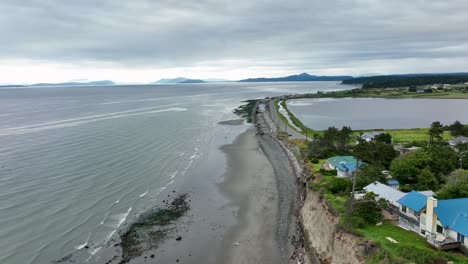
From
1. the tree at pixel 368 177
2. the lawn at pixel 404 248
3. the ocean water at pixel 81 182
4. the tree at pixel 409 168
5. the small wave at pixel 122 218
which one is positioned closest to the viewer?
the lawn at pixel 404 248

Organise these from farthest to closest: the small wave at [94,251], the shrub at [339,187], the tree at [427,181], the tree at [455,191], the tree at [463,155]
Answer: the tree at [463,155]
the tree at [427,181]
the shrub at [339,187]
the small wave at [94,251]
the tree at [455,191]

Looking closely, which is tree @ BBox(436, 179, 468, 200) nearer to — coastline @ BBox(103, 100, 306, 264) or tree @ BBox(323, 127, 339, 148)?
coastline @ BBox(103, 100, 306, 264)

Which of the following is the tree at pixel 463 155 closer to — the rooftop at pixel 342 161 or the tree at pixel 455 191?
the rooftop at pixel 342 161

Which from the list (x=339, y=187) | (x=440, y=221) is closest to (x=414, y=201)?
(x=440, y=221)

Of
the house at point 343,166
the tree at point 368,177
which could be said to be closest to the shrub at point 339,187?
the tree at point 368,177

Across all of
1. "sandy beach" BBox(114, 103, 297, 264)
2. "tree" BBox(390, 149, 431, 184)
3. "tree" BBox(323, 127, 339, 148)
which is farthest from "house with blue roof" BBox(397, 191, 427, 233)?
"tree" BBox(323, 127, 339, 148)

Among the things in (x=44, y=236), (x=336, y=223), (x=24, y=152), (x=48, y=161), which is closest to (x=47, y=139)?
(x=24, y=152)
